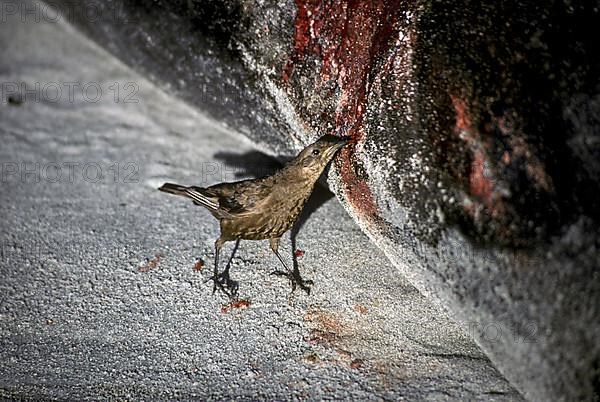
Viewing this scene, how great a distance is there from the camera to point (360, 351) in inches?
106

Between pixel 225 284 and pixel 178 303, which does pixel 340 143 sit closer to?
pixel 225 284

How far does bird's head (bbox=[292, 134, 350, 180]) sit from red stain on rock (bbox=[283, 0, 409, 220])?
0.08 m

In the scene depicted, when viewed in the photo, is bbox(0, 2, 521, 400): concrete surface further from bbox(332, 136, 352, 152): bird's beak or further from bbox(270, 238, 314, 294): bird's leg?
bbox(332, 136, 352, 152): bird's beak

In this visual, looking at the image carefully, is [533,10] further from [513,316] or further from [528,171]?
[513,316]

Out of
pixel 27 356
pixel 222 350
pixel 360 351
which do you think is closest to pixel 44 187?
pixel 27 356

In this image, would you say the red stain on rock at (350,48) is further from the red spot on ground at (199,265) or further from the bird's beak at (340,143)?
the red spot on ground at (199,265)

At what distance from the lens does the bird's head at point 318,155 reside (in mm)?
2811

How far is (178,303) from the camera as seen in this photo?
3.00 m

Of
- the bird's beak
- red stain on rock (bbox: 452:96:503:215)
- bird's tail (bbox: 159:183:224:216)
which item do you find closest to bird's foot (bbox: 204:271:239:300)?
bird's tail (bbox: 159:183:224:216)

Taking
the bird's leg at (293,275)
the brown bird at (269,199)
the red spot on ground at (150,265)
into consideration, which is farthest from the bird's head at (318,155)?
the red spot on ground at (150,265)

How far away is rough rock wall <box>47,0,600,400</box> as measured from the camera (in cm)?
229

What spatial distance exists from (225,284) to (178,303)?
0.24 metres

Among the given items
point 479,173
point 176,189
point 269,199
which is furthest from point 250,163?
point 479,173

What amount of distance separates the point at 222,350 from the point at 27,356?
0.85 m
